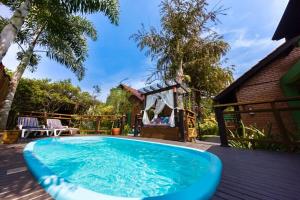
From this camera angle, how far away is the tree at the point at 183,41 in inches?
582

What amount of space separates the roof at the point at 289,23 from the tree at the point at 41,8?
297 inches

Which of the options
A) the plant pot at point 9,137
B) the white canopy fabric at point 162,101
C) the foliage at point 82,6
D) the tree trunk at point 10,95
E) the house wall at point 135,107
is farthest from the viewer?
the house wall at point 135,107

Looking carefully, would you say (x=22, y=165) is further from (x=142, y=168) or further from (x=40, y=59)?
(x=40, y=59)

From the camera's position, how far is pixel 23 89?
1263 cm

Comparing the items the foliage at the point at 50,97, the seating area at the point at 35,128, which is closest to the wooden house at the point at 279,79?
the seating area at the point at 35,128

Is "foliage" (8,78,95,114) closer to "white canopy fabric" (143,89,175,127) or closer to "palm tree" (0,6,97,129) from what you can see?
"palm tree" (0,6,97,129)

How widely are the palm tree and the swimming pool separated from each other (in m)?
4.09

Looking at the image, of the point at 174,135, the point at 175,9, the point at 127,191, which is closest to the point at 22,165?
the point at 127,191

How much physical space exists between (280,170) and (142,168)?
2.95 m

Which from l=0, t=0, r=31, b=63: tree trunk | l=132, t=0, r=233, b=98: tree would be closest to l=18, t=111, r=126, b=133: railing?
l=132, t=0, r=233, b=98: tree

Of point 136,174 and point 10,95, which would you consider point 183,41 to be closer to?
point 10,95

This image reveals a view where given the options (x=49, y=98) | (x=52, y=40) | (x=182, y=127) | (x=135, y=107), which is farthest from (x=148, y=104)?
(x=49, y=98)

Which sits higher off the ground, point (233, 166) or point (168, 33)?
point (168, 33)

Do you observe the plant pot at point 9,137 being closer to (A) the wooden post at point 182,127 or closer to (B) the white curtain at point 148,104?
(B) the white curtain at point 148,104
